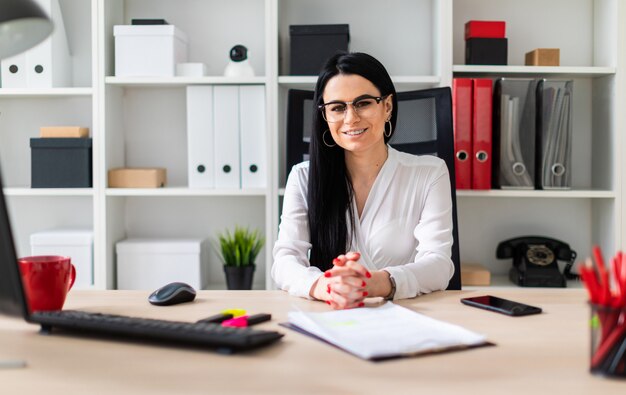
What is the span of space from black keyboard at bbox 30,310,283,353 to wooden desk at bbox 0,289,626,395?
2 centimetres

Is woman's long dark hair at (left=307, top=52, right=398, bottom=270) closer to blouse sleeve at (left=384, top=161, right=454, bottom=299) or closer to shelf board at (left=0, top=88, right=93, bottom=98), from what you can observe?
blouse sleeve at (left=384, top=161, right=454, bottom=299)

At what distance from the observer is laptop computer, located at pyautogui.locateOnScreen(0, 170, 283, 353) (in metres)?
0.94

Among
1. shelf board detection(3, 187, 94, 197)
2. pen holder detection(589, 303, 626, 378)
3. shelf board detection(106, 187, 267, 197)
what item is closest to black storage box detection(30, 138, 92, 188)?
shelf board detection(3, 187, 94, 197)

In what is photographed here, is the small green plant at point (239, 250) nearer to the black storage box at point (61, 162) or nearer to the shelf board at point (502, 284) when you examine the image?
the black storage box at point (61, 162)

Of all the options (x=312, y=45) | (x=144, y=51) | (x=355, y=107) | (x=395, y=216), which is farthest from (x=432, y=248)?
(x=144, y=51)

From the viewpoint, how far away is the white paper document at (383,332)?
3.26ft

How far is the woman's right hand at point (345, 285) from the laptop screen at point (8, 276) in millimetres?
563

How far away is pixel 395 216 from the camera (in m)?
1.88

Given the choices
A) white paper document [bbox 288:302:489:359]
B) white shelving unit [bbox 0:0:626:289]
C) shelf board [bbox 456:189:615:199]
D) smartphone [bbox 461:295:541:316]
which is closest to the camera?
white paper document [bbox 288:302:489:359]

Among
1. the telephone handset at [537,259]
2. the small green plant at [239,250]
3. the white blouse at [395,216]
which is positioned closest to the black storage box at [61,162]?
the small green plant at [239,250]

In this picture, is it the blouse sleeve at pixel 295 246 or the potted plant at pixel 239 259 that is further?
the potted plant at pixel 239 259

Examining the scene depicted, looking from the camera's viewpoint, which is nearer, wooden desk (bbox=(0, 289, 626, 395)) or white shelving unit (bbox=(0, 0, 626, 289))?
wooden desk (bbox=(0, 289, 626, 395))

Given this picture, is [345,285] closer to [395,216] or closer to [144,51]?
[395,216]

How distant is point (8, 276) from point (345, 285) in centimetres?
61
